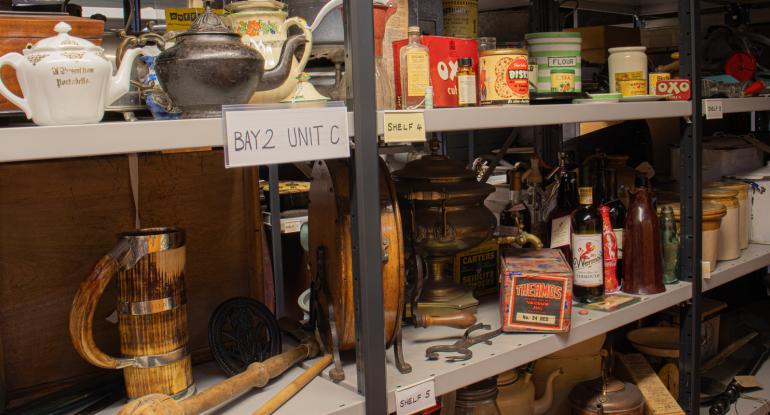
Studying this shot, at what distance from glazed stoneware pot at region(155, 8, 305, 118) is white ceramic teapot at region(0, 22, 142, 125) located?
0.12 metres

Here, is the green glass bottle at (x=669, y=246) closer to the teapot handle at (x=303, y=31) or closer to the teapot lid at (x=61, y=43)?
the teapot handle at (x=303, y=31)

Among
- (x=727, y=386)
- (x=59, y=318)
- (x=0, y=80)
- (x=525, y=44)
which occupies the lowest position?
(x=727, y=386)

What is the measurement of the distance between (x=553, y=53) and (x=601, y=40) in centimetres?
69

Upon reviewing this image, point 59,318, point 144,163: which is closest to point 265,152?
point 144,163

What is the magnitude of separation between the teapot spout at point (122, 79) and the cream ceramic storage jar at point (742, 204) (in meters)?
1.87

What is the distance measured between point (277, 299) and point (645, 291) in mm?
1459

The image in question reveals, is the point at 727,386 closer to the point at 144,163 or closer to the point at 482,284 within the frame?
the point at 482,284

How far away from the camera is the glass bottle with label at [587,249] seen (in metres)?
1.80

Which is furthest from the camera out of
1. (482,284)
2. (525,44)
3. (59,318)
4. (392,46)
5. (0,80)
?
(482,284)

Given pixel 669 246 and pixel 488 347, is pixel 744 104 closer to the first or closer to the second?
pixel 669 246

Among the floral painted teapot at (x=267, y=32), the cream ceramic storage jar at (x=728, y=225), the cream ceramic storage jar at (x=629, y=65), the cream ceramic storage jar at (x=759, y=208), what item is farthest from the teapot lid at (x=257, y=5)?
the cream ceramic storage jar at (x=759, y=208)

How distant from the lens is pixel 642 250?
6.21ft

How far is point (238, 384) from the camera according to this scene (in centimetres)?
121

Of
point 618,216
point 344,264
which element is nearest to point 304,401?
point 344,264
